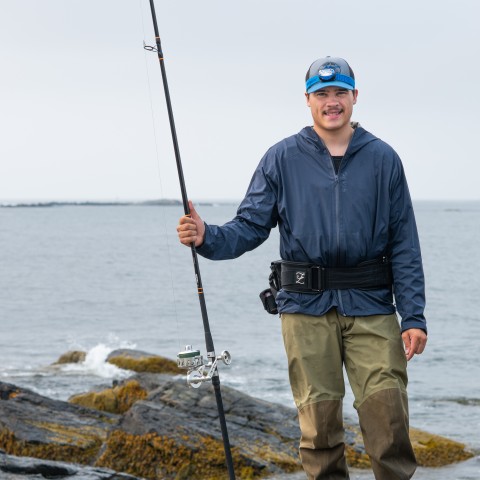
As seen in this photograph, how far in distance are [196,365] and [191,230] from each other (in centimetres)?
81

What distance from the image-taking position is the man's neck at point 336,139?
5.41m

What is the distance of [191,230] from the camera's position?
5.28 metres

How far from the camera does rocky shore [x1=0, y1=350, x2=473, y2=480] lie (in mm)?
9133

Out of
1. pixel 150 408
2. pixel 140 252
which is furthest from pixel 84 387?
pixel 140 252

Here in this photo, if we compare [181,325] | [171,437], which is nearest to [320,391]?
[171,437]

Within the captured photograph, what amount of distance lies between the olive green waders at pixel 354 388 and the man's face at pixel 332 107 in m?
1.08

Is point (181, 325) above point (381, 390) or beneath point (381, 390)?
beneath

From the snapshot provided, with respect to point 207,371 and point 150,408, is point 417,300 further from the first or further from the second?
point 150,408

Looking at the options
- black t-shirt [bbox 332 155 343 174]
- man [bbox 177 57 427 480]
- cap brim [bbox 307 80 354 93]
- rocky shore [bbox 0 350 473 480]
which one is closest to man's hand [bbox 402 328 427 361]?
man [bbox 177 57 427 480]

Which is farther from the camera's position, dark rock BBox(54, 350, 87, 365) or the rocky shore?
dark rock BBox(54, 350, 87, 365)

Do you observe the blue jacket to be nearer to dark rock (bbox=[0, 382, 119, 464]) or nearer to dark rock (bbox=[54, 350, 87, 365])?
dark rock (bbox=[0, 382, 119, 464])

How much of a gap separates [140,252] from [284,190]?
272 feet

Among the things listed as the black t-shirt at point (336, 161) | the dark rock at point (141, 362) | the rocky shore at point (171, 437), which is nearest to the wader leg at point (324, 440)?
the black t-shirt at point (336, 161)

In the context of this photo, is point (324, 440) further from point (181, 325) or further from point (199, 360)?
point (181, 325)
